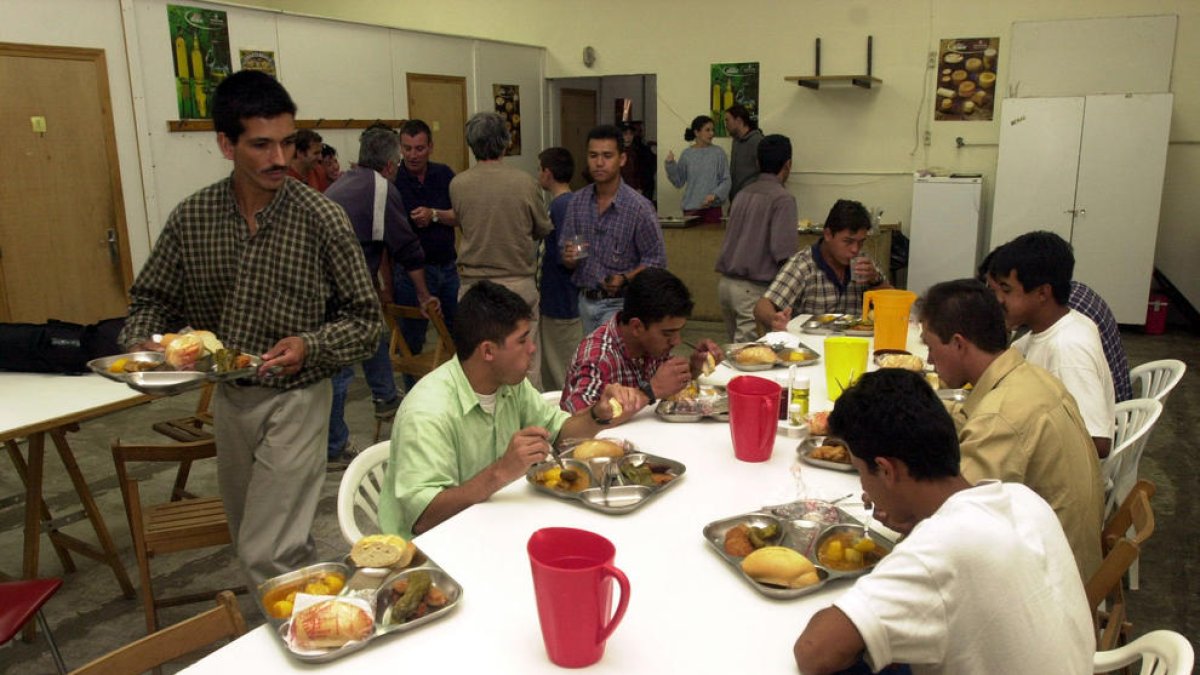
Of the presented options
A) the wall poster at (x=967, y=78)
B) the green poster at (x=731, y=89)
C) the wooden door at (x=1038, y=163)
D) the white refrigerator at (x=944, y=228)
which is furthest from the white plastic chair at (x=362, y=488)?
the wall poster at (x=967, y=78)

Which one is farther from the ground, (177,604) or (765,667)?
(765,667)

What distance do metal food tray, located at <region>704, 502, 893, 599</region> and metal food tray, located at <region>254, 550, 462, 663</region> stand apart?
0.54m

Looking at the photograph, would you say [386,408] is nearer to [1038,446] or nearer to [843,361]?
[843,361]

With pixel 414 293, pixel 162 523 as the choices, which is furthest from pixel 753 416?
pixel 414 293

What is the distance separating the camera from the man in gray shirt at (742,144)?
8203mm

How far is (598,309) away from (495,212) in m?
0.81

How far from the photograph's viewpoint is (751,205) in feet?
16.1

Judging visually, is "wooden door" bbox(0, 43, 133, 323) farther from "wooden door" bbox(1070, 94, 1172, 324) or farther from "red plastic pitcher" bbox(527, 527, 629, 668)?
"wooden door" bbox(1070, 94, 1172, 324)

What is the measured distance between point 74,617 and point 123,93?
3825 mm

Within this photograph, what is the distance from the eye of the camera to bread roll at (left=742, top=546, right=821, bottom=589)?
1.57 metres

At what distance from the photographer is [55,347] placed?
10.8 ft

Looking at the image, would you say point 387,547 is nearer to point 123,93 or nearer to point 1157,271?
point 123,93

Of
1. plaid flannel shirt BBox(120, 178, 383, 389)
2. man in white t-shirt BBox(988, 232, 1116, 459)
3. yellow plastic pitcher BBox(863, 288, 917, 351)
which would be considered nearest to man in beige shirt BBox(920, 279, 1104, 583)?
man in white t-shirt BBox(988, 232, 1116, 459)

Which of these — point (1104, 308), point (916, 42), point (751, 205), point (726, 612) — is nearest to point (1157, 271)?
point (916, 42)
